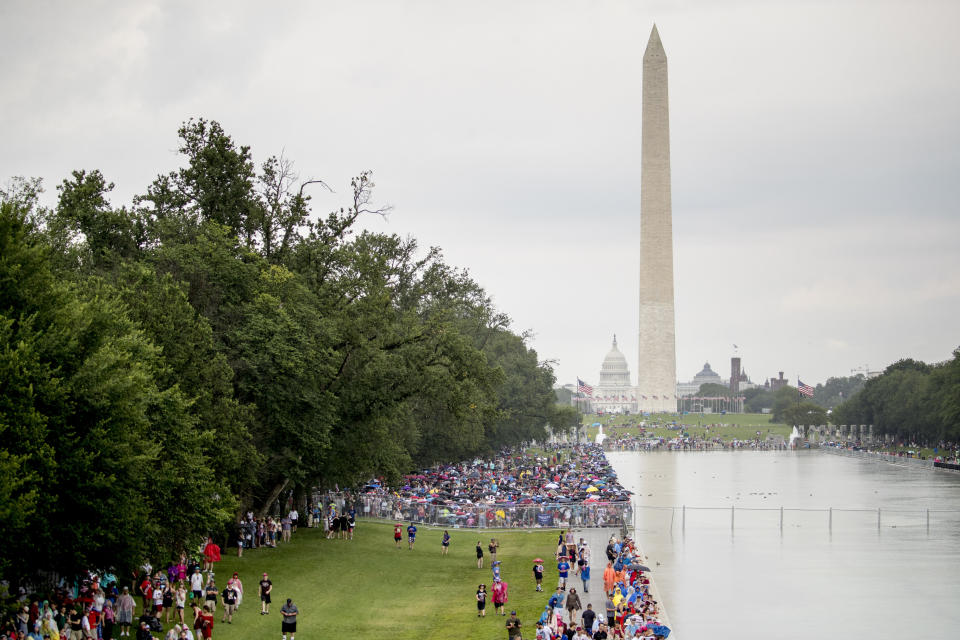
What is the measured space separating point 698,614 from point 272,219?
73.0 feet

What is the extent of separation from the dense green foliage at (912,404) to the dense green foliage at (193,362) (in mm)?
52087

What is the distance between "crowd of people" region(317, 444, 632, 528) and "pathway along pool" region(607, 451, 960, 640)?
5.49 ft

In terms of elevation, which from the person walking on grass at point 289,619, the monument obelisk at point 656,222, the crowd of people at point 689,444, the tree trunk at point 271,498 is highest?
the monument obelisk at point 656,222

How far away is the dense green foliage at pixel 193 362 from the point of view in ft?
70.8

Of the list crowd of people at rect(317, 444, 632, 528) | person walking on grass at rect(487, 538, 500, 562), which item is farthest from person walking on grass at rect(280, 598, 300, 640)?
crowd of people at rect(317, 444, 632, 528)

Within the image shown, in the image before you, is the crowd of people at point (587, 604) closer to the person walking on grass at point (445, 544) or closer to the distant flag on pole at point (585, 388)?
the person walking on grass at point (445, 544)

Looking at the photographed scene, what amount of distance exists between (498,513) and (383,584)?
12593mm

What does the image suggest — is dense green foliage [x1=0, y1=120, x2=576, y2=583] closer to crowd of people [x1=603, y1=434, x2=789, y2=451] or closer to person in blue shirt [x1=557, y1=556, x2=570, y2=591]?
person in blue shirt [x1=557, y1=556, x2=570, y2=591]

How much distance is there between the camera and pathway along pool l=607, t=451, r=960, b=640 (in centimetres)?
2572

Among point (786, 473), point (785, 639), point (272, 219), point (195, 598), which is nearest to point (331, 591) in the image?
point (195, 598)

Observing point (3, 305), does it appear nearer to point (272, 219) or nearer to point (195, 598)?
point (195, 598)

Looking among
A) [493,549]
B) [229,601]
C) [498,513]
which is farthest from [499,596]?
[498,513]

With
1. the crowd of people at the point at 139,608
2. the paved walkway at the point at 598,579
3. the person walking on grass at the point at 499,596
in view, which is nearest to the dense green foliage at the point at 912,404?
the paved walkway at the point at 598,579

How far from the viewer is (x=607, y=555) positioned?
33.5 meters
